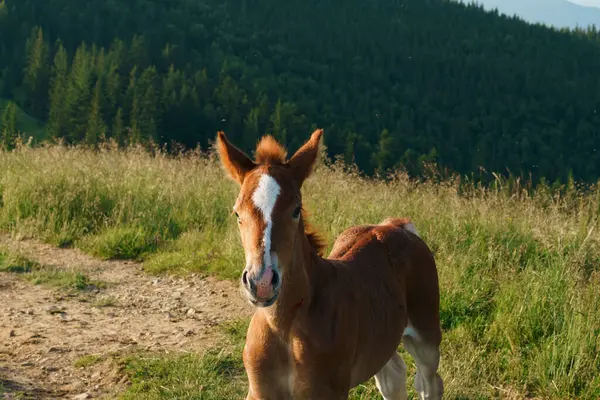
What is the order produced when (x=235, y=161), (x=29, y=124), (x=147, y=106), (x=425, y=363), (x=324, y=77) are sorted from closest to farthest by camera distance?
1. (x=235, y=161)
2. (x=425, y=363)
3. (x=147, y=106)
4. (x=29, y=124)
5. (x=324, y=77)

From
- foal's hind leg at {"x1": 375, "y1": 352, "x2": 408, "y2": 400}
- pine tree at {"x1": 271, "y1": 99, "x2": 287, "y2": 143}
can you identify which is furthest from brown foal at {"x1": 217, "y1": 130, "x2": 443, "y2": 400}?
pine tree at {"x1": 271, "y1": 99, "x2": 287, "y2": 143}

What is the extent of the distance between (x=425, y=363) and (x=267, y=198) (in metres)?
1.79

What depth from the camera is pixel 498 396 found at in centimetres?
469

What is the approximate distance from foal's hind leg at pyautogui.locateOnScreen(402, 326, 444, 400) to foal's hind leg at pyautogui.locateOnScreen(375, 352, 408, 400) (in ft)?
0.33

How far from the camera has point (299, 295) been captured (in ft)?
9.82

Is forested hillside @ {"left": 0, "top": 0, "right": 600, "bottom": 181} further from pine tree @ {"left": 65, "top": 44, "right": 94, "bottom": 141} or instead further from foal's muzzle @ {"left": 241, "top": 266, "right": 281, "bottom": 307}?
foal's muzzle @ {"left": 241, "top": 266, "right": 281, "bottom": 307}

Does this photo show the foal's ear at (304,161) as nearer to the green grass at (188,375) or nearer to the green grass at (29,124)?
the green grass at (188,375)

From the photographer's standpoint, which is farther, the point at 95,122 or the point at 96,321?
the point at 95,122

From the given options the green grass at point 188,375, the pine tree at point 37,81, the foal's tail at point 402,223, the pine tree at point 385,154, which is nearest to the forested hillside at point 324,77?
the pine tree at point 37,81

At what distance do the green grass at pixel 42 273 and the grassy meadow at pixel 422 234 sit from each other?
2.56 ft

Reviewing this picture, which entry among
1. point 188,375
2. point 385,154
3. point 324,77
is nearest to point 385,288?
point 188,375

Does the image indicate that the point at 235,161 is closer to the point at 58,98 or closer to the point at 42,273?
the point at 42,273

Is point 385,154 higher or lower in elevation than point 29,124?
higher

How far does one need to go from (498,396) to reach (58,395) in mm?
3201
